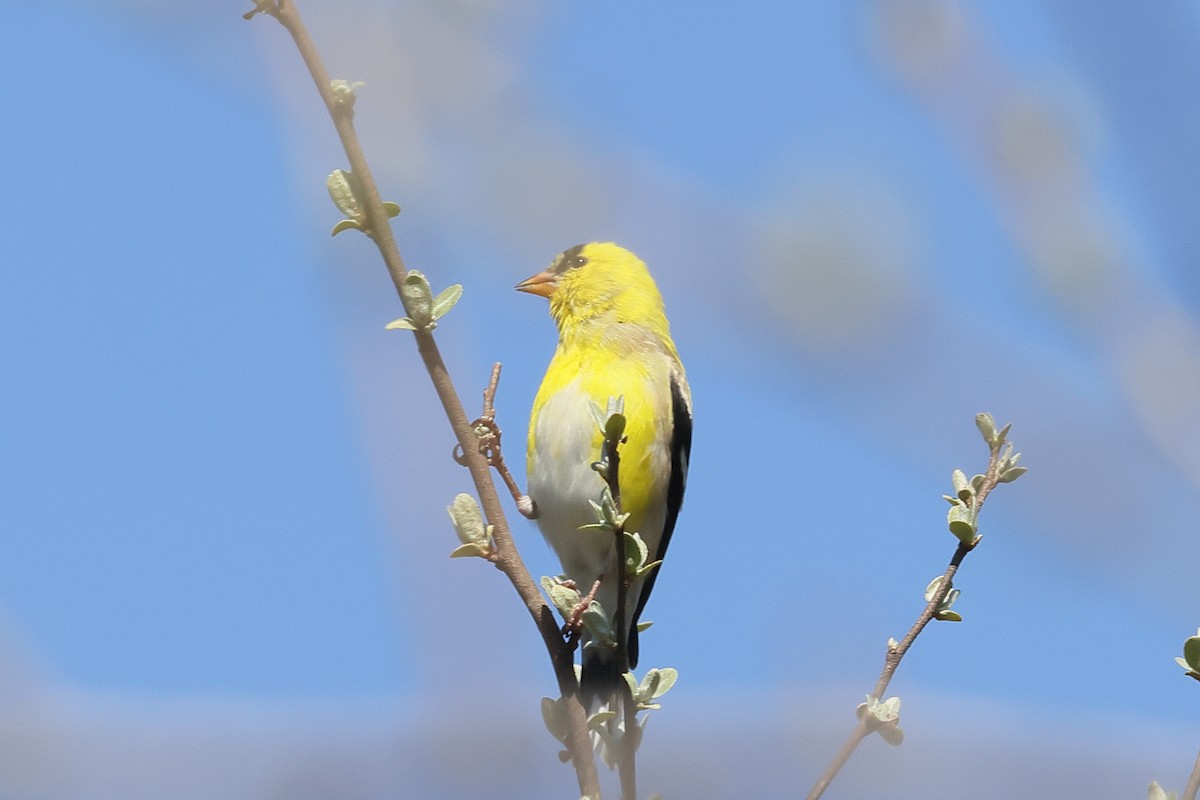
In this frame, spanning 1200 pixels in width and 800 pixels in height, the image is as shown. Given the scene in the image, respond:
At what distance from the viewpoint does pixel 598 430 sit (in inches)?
130

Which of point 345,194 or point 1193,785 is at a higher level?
point 345,194

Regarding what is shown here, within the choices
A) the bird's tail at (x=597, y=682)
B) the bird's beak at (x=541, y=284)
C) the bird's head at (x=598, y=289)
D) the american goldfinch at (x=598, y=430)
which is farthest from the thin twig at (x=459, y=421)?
the bird's beak at (x=541, y=284)

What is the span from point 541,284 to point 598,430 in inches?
40.9

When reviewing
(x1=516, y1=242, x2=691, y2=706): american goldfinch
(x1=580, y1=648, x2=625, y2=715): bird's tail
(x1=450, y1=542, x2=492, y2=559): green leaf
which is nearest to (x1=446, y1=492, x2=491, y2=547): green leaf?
(x1=450, y1=542, x2=492, y2=559): green leaf

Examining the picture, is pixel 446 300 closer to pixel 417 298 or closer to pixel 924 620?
pixel 417 298

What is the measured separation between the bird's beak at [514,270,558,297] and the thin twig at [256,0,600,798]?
2524 mm

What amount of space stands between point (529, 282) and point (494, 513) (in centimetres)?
265

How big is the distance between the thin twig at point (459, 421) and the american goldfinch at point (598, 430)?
1.60 meters

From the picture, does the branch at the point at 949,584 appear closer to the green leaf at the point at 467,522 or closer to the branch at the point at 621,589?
the branch at the point at 621,589

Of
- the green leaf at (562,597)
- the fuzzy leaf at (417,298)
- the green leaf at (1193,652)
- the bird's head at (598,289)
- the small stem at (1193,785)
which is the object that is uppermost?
the bird's head at (598,289)

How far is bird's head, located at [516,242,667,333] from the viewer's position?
403 centimetres

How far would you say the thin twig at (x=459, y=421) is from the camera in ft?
4.96

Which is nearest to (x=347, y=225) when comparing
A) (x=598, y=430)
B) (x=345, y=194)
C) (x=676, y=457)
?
(x=345, y=194)

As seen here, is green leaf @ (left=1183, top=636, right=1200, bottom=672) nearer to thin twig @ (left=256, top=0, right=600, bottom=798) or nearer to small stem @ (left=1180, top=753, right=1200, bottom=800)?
small stem @ (left=1180, top=753, right=1200, bottom=800)
